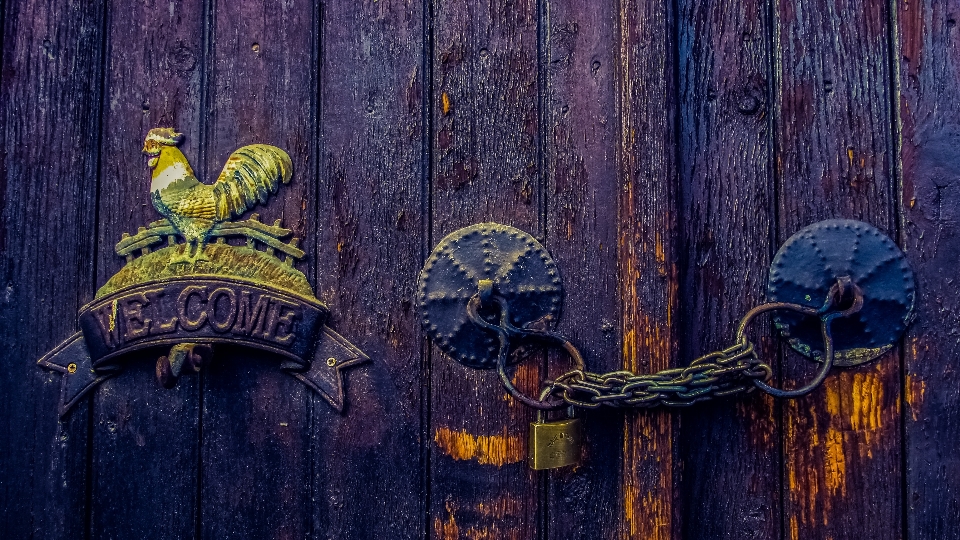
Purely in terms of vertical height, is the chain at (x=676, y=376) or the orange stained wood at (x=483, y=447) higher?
the chain at (x=676, y=376)

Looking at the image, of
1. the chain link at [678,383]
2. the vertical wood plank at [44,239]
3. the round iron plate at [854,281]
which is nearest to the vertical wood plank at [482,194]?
the chain link at [678,383]

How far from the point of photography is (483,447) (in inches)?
31.3

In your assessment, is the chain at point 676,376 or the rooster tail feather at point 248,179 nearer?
the chain at point 676,376

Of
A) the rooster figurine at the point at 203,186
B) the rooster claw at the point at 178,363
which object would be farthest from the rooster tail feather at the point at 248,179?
the rooster claw at the point at 178,363

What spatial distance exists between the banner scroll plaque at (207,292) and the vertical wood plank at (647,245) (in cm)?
36

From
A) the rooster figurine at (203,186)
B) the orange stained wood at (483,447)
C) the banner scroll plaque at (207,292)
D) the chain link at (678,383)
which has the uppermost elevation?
the rooster figurine at (203,186)

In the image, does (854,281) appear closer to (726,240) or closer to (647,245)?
(726,240)

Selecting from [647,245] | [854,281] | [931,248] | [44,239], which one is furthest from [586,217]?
[44,239]

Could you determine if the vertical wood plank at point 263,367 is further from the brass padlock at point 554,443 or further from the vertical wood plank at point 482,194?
the brass padlock at point 554,443

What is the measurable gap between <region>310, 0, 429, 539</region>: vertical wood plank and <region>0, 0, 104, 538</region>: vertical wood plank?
325mm

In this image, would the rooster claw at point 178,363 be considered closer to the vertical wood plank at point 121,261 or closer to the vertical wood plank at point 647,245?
the vertical wood plank at point 121,261

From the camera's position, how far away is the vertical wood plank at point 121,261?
825mm

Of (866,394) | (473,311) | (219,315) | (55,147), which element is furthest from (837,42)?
(55,147)

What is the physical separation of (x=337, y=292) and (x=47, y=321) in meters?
0.40
